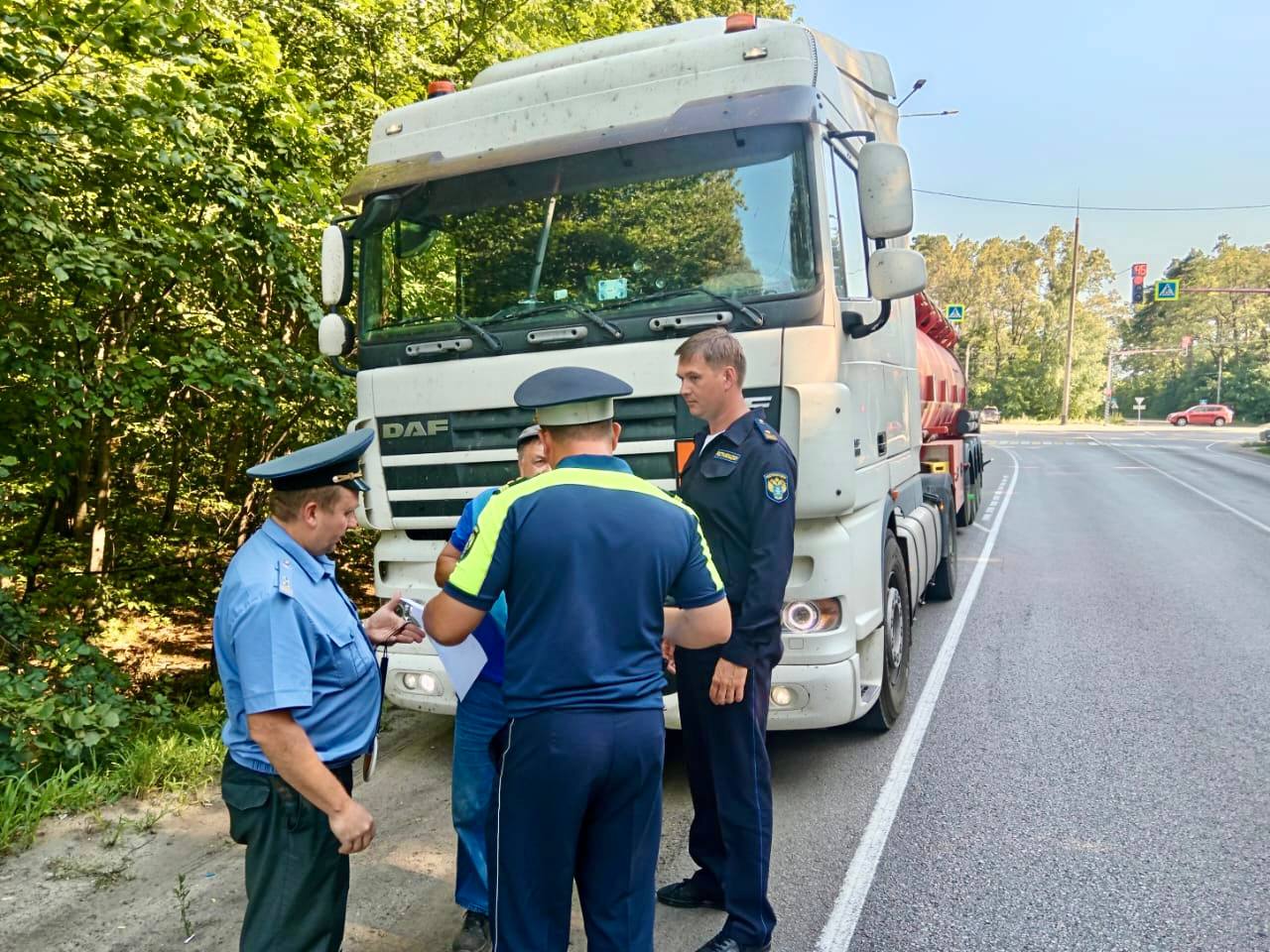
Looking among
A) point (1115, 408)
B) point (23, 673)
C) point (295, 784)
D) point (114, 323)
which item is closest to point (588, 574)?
point (295, 784)

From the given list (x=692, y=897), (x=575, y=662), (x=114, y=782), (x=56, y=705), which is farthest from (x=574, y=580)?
(x=56, y=705)

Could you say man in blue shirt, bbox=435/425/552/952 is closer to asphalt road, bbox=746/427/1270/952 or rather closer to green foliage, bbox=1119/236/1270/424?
asphalt road, bbox=746/427/1270/952

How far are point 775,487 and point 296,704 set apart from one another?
162 cm

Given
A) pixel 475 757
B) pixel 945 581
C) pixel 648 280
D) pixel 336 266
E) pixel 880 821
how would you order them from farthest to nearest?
1. pixel 945 581
2. pixel 336 266
3. pixel 648 280
4. pixel 880 821
5. pixel 475 757

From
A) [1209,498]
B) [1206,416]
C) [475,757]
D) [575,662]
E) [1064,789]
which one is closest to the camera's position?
[575,662]

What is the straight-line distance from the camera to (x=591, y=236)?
4.18 metres

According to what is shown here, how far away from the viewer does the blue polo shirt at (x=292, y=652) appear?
203 centimetres

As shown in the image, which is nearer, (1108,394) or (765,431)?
(765,431)

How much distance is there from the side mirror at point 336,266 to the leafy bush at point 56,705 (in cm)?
220

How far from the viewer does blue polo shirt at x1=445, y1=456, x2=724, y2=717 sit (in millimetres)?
2102

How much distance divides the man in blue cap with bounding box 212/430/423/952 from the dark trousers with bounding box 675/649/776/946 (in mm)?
1175

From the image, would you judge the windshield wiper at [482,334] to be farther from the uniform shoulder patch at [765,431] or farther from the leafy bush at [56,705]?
the leafy bush at [56,705]

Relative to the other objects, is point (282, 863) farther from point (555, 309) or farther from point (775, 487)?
point (555, 309)

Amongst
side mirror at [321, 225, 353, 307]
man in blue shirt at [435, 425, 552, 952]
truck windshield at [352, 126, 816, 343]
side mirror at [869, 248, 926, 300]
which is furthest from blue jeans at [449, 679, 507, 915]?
side mirror at [321, 225, 353, 307]
